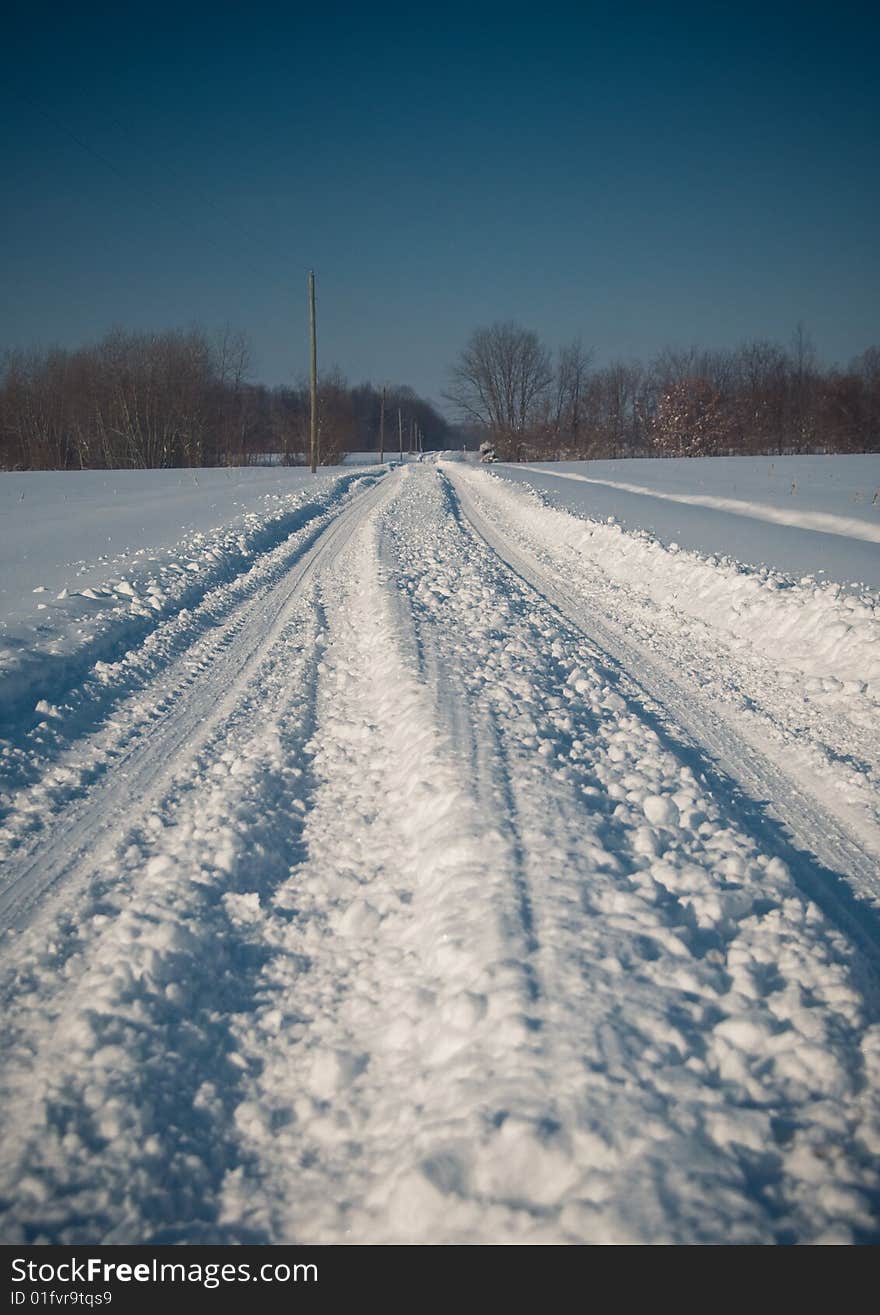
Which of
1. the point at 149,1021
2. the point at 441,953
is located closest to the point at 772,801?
the point at 441,953

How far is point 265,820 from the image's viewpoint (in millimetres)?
3025

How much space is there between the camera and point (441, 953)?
7.16ft

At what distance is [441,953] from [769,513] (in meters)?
15.0

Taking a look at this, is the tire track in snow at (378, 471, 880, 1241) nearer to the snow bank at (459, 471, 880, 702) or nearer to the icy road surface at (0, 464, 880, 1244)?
the icy road surface at (0, 464, 880, 1244)

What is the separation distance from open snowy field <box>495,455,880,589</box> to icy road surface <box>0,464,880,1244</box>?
377cm

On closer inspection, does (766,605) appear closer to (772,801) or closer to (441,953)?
(772,801)

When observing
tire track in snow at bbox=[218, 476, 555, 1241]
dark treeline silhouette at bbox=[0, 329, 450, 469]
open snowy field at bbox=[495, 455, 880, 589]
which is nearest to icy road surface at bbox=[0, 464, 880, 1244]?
tire track in snow at bbox=[218, 476, 555, 1241]

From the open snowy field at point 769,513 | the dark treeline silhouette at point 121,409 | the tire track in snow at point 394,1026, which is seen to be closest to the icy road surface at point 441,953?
the tire track in snow at point 394,1026

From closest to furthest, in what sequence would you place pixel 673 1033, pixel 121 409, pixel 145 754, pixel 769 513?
pixel 673 1033 < pixel 145 754 < pixel 769 513 < pixel 121 409

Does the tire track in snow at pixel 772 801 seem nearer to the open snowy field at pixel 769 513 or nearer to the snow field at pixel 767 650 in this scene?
the snow field at pixel 767 650

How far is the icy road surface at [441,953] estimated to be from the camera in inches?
61.3

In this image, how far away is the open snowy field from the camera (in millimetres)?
8156

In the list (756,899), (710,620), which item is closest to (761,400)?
(710,620)

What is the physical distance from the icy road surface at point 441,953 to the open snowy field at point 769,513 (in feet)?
12.4
